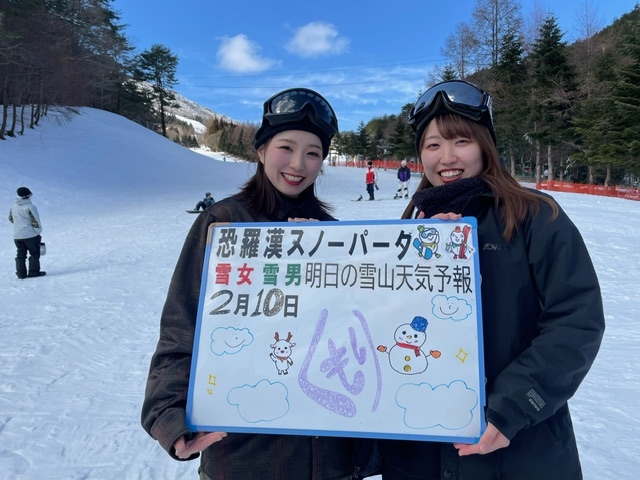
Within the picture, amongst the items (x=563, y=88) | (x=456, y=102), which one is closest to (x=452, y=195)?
(x=456, y=102)

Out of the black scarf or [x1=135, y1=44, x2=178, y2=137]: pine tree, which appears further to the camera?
[x1=135, y1=44, x2=178, y2=137]: pine tree

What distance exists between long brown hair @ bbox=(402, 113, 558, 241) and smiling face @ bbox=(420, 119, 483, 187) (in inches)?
0.8

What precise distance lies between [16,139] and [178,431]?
30374 millimetres

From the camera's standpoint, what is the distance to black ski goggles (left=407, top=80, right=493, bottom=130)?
1613mm

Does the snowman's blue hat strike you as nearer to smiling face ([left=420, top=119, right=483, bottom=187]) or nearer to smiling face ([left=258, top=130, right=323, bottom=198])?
smiling face ([left=420, top=119, right=483, bottom=187])

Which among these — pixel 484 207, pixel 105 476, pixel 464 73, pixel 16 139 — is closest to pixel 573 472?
pixel 484 207

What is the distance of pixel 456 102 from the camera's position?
5.32ft

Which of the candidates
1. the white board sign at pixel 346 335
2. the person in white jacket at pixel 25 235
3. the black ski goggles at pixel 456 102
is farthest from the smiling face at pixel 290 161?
the person in white jacket at pixel 25 235

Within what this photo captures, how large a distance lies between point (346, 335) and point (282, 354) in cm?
23

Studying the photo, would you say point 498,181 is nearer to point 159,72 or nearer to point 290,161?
point 290,161

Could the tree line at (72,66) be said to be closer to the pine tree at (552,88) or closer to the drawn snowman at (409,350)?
the drawn snowman at (409,350)

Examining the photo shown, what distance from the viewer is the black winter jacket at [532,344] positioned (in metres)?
1.24

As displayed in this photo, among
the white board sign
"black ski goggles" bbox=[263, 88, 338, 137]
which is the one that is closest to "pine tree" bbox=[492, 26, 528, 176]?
"black ski goggles" bbox=[263, 88, 338, 137]

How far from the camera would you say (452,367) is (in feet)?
4.32
